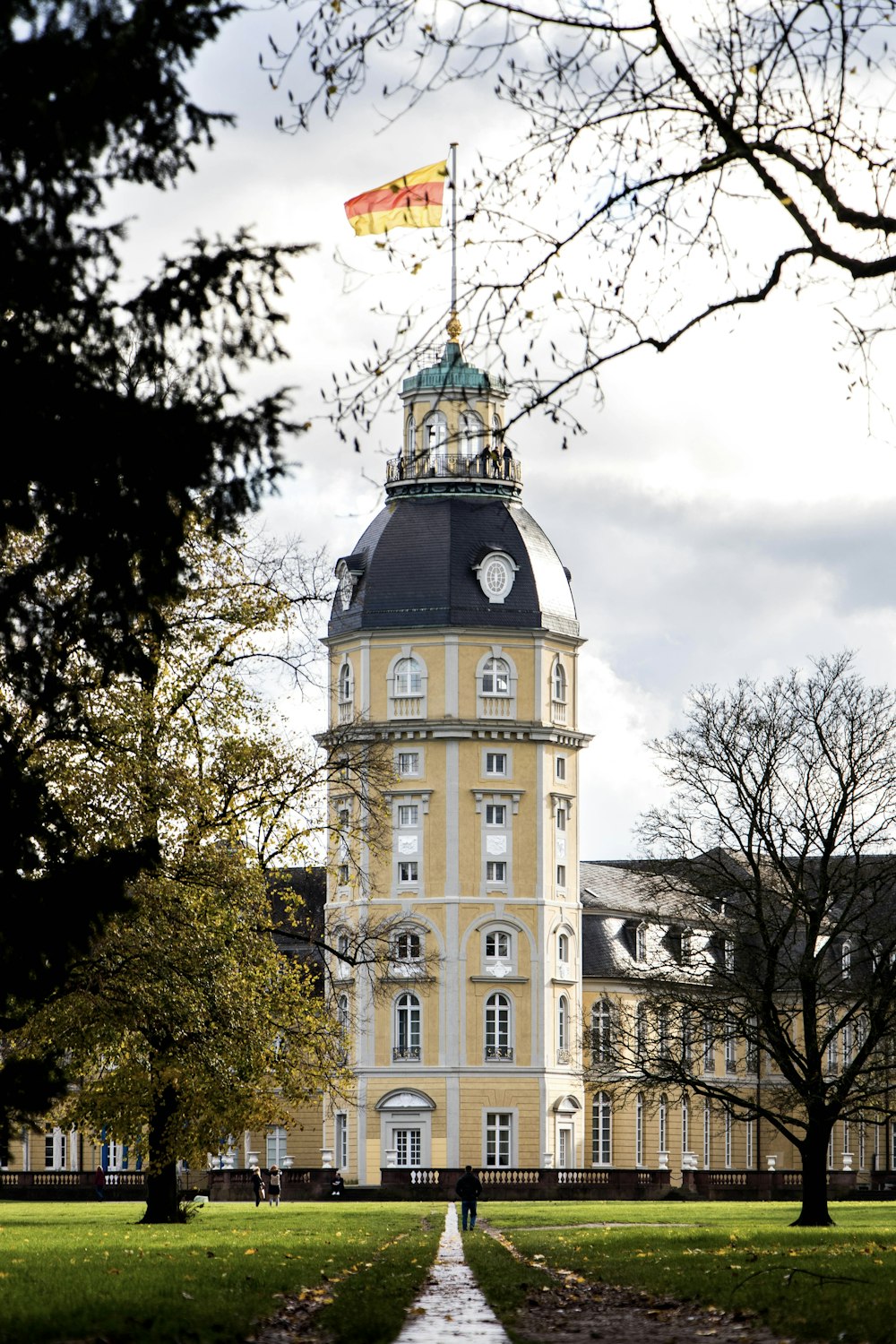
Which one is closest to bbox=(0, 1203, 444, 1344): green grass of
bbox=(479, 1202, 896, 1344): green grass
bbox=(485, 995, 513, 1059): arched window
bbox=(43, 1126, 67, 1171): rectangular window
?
bbox=(479, 1202, 896, 1344): green grass

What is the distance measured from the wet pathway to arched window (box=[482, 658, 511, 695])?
6787 cm

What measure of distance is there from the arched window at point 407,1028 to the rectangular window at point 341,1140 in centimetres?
408

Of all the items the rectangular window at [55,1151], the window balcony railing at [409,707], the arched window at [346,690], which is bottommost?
the rectangular window at [55,1151]

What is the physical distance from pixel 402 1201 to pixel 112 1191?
12.2 meters

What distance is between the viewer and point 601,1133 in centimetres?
9525

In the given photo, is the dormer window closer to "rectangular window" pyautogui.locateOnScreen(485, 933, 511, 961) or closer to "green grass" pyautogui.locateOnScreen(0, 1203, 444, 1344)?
"rectangular window" pyautogui.locateOnScreen(485, 933, 511, 961)

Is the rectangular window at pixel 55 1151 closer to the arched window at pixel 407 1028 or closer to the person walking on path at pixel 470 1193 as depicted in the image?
the arched window at pixel 407 1028

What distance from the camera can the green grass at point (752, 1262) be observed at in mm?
16234

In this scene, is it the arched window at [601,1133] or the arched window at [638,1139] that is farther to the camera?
the arched window at [638,1139]

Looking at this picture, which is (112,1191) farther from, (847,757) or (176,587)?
(176,587)

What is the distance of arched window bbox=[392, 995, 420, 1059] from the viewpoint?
3563 inches

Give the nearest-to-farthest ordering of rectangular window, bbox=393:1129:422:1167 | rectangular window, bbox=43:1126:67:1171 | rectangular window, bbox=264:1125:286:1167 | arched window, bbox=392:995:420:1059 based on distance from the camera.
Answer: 1. rectangular window, bbox=393:1129:422:1167
2. arched window, bbox=392:995:420:1059
3. rectangular window, bbox=43:1126:67:1171
4. rectangular window, bbox=264:1125:286:1167

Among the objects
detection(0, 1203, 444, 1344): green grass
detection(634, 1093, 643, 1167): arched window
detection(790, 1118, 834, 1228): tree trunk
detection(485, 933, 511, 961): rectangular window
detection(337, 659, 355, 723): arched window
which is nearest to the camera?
detection(0, 1203, 444, 1344): green grass

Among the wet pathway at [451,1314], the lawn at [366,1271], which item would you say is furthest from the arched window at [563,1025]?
the wet pathway at [451,1314]
